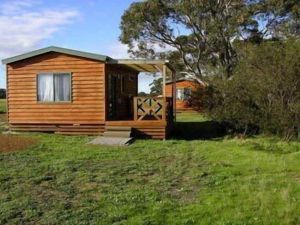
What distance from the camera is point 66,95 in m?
19.7

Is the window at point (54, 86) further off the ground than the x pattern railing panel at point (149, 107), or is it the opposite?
the window at point (54, 86)

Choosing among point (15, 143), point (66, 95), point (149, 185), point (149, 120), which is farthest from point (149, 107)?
point (149, 185)

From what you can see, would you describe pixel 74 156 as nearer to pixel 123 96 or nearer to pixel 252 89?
pixel 252 89

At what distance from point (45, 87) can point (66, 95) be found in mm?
868

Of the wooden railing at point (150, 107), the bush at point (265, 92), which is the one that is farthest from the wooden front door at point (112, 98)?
the bush at point (265, 92)

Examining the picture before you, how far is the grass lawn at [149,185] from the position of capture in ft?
23.9

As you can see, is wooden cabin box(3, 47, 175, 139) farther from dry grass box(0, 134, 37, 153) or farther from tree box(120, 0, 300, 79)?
tree box(120, 0, 300, 79)

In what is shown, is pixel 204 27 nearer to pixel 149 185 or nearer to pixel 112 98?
pixel 112 98

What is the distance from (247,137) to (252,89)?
1869 mm

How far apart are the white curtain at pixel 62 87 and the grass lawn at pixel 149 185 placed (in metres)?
4.61

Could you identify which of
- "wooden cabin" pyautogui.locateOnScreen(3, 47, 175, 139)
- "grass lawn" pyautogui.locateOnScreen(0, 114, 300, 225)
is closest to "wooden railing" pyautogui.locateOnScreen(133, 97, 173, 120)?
"wooden cabin" pyautogui.locateOnScreen(3, 47, 175, 139)

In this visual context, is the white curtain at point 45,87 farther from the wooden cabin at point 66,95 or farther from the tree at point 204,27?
the tree at point 204,27

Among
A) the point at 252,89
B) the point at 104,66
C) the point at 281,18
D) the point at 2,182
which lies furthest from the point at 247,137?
the point at 281,18

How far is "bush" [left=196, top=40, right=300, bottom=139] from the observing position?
670 inches
